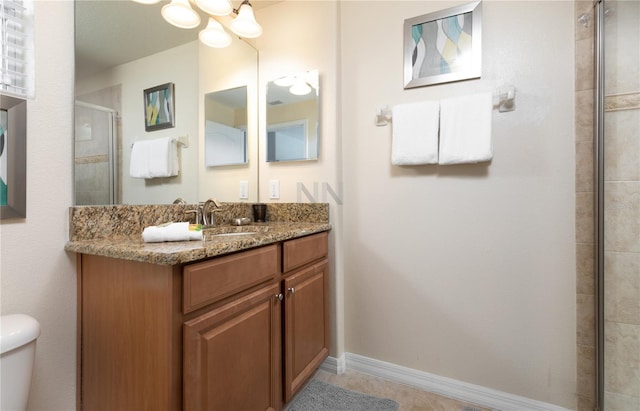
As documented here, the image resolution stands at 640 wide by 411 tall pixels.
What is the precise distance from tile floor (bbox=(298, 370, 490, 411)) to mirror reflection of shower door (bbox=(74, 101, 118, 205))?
1486 millimetres

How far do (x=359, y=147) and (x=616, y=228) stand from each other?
4.14 ft

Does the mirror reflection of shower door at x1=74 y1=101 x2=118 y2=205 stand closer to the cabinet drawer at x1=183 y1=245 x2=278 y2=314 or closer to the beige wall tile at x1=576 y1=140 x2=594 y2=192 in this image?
the cabinet drawer at x1=183 y1=245 x2=278 y2=314

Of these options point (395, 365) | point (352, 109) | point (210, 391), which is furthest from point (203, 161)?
point (395, 365)

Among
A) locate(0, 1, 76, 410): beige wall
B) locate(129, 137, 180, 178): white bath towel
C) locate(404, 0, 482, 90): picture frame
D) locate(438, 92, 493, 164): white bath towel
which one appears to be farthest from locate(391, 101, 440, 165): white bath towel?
locate(0, 1, 76, 410): beige wall

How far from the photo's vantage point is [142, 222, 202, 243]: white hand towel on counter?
38.6 inches

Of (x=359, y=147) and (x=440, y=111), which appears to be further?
(x=359, y=147)

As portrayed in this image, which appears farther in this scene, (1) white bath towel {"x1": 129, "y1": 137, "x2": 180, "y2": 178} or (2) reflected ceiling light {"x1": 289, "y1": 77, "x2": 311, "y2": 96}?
(2) reflected ceiling light {"x1": 289, "y1": 77, "x2": 311, "y2": 96}

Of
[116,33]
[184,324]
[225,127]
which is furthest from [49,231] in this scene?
[225,127]

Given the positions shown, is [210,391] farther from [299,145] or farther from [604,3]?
[604,3]

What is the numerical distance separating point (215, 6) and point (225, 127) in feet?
2.12

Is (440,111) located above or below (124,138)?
above

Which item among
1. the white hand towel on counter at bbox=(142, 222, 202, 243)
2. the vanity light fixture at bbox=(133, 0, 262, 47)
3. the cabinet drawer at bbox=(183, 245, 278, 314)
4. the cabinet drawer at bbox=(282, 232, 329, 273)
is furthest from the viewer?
the vanity light fixture at bbox=(133, 0, 262, 47)

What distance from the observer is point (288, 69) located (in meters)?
1.88

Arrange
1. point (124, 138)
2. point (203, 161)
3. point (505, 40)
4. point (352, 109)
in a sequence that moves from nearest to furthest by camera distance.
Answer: point (124, 138) → point (505, 40) → point (203, 161) → point (352, 109)
